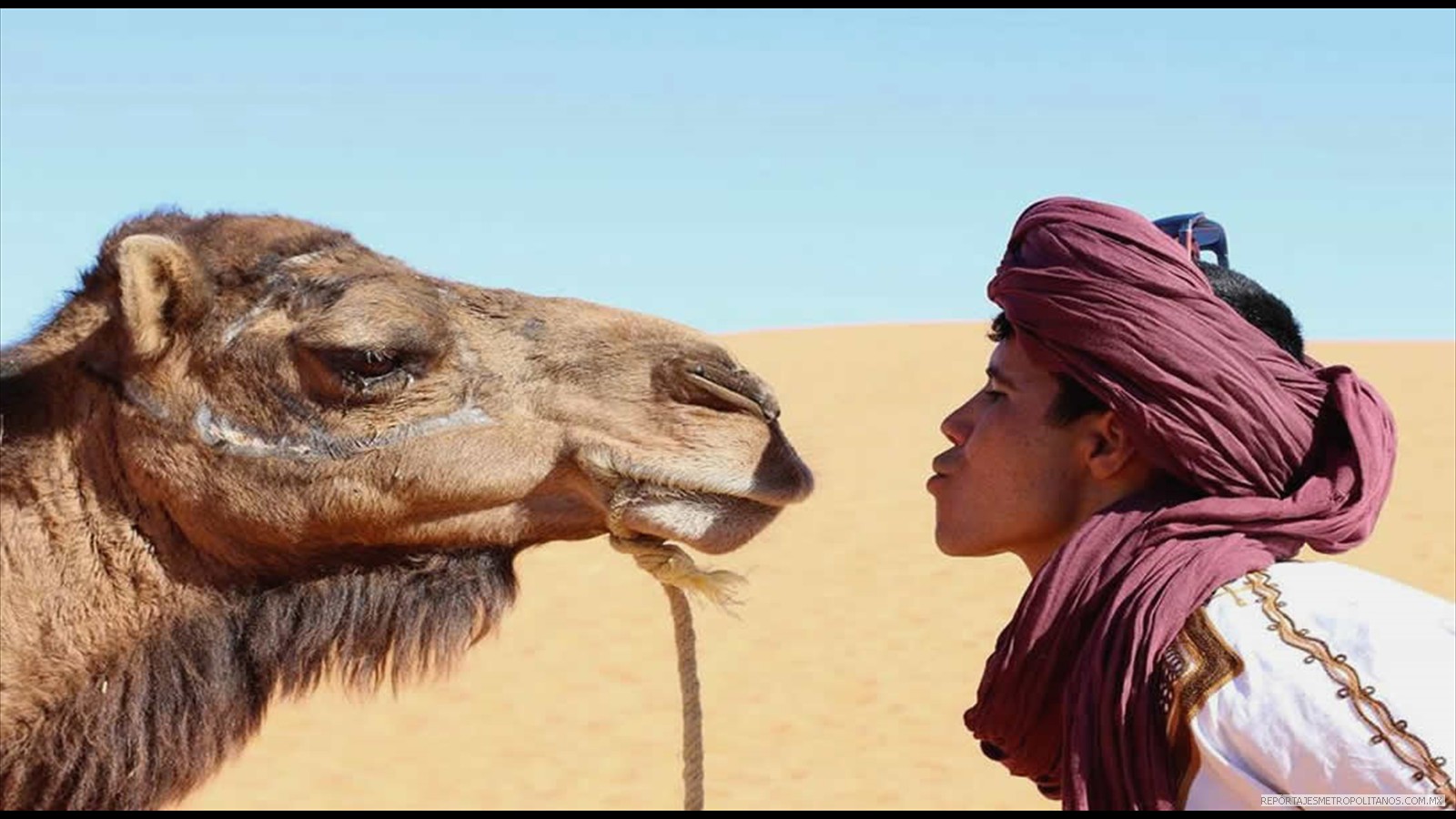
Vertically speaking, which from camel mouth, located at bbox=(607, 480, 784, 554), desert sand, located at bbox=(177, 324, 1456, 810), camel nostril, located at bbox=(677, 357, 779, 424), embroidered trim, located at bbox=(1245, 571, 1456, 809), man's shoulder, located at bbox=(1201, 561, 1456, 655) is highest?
camel nostril, located at bbox=(677, 357, 779, 424)

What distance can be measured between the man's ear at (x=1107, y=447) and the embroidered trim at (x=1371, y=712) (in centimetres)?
40

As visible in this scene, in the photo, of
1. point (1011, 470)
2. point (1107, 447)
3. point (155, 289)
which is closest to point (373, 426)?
point (155, 289)

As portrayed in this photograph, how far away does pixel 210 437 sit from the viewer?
3.34m

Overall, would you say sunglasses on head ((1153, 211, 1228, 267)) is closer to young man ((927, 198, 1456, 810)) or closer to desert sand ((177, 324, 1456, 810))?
young man ((927, 198, 1456, 810))

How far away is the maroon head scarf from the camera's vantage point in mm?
2115

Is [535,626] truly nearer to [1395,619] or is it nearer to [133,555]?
[133,555]

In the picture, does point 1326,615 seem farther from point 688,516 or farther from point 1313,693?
point 688,516

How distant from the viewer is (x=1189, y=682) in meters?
2.02

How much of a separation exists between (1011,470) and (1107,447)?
0.59 feet

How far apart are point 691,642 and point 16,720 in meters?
1.32

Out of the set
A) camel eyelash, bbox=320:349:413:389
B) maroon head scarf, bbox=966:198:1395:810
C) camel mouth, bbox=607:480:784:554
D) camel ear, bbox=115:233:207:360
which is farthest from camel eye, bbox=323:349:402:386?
maroon head scarf, bbox=966:198:1395:810

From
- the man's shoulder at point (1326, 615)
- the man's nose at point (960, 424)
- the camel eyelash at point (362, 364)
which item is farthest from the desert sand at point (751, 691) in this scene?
the man's shoulder at point (1326, 615)

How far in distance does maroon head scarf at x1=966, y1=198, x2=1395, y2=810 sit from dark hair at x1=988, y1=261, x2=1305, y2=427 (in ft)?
0.15

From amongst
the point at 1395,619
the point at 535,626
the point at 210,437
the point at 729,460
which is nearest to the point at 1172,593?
the point at 1395,619
